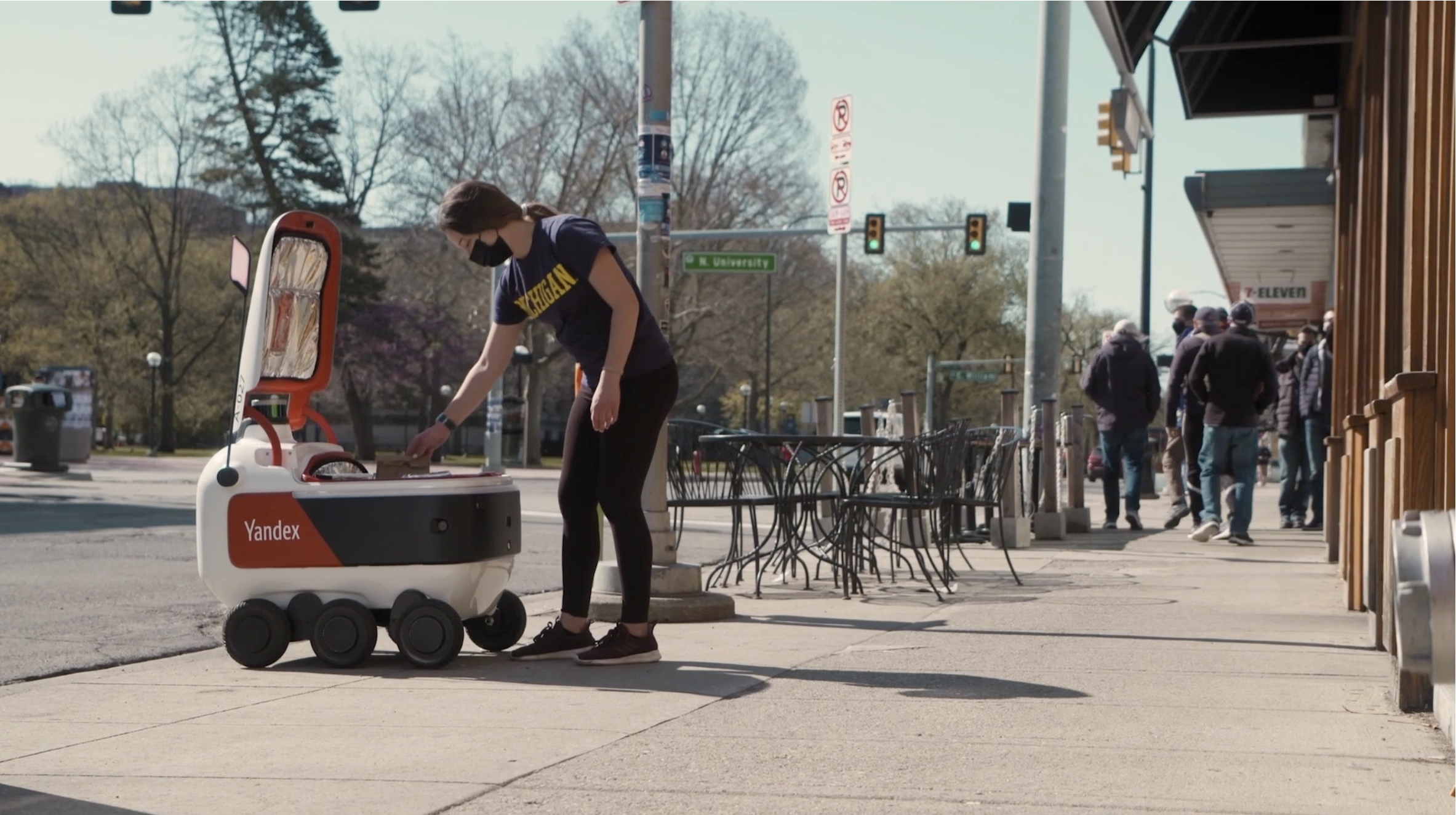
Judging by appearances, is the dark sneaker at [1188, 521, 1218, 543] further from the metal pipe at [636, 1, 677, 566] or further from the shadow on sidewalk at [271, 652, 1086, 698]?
the shadow on sidewalk at [271, 652, 1086, 698]

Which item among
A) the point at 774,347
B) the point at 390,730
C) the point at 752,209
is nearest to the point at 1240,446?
the point at 390,730

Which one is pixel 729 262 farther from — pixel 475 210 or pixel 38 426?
pixel 475 210

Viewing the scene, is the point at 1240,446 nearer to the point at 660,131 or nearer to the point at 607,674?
the point at 660,131

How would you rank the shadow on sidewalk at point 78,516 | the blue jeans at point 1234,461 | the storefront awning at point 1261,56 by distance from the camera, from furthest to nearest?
1. the shadow on sidewalk at point 78,516
2. the blue jeans at point 1234,461
3. the storefront awning at point 1261,56

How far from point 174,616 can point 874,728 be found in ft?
14.3

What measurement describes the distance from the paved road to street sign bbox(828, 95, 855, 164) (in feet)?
11.4

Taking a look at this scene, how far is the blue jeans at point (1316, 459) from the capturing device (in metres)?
14.6

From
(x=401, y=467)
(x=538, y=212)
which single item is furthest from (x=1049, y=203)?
(x=401, y=467)

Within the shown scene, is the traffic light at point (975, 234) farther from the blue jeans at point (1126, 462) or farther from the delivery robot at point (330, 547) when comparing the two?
the delivery robot at point (330, 547)

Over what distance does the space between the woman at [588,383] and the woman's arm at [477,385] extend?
11 mm

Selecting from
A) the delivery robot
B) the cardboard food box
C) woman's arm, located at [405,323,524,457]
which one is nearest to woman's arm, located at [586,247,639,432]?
woman's arm, located at [405,323,524,457]

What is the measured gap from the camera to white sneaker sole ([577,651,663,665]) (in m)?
5.91

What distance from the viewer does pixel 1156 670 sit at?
5836mm

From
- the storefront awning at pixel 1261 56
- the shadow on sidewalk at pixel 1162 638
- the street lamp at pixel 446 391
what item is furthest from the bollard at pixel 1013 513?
the street lamp at pixel 446 391
